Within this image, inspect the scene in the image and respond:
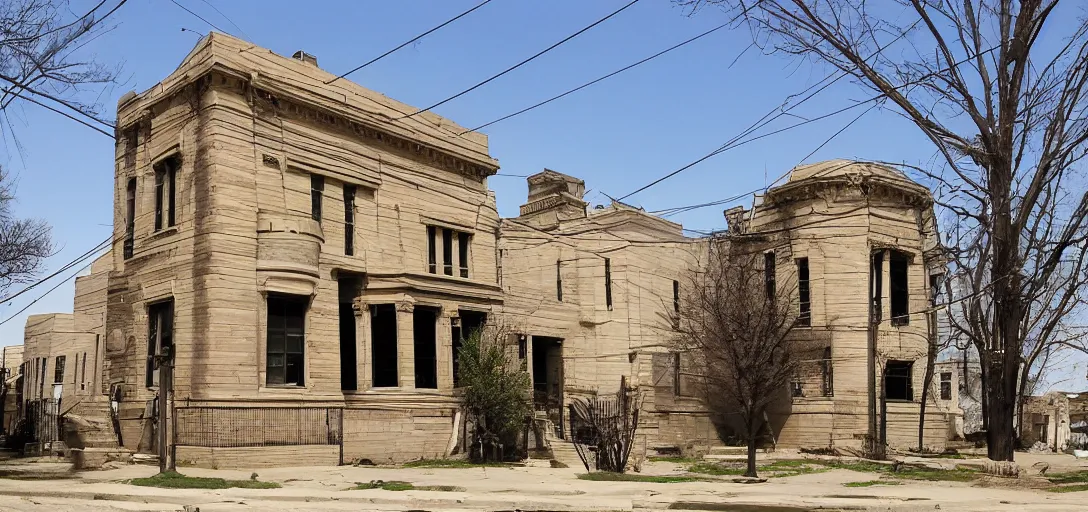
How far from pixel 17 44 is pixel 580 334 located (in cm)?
2514

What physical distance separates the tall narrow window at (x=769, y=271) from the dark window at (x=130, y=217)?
24.4m

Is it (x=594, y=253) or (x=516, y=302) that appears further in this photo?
(x=594, y=253)

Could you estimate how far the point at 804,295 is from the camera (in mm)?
38969

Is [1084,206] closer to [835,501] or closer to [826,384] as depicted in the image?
[835,501]


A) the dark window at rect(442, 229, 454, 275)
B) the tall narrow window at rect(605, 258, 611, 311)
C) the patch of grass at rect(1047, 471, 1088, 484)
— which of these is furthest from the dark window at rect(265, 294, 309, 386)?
the patch of grass at rect(1047, 471, 1088, 484)

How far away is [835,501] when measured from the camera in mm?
15531

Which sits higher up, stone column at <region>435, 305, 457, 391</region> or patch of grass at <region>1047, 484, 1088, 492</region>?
stone column at <region>435, 305, 457, 391</region>

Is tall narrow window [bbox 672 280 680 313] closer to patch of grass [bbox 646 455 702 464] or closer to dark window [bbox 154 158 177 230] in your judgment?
patch of grass [bbox 646 455 702 464]

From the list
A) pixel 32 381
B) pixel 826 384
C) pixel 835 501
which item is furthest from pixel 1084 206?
pixel 32 381

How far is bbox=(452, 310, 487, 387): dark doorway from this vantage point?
99.3ft

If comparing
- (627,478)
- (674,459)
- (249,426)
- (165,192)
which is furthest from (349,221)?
(674,459)

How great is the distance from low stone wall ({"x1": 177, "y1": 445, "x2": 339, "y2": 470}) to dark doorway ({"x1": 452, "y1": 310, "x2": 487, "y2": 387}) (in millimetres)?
6198

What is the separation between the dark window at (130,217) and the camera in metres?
27.5

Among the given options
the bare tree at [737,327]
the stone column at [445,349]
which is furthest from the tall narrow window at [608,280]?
the stone column at [445,349]
